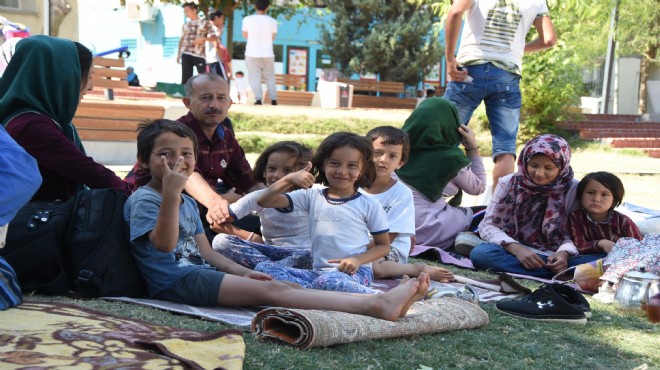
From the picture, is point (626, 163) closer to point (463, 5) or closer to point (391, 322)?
point (463, 5)

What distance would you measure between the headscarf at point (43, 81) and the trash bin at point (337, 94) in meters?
15.1

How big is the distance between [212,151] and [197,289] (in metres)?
1.59

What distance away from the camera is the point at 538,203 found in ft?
18.6

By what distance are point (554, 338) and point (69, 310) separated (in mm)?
1990

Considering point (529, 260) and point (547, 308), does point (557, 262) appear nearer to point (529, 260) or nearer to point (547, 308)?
point (529, 260)

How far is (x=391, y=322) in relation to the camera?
341cm

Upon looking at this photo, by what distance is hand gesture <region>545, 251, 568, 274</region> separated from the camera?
208 inches

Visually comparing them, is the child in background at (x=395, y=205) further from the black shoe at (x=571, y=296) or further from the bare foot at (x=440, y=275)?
the black shoe at (x=571, y=296)

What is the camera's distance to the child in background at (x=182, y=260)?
11.6 ft

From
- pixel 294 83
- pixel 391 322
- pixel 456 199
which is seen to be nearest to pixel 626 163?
pixel 456 199

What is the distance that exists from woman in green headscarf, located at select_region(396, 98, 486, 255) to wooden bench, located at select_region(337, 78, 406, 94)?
17850 mm

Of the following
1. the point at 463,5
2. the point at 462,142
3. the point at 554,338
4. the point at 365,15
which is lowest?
the point at 554,338

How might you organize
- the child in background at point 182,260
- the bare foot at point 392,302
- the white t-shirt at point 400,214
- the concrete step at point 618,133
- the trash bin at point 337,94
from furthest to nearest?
the trash bin at point 337,94, the concrete step at point 618,133, the white t-shirt at point 400,214, the child in background at point 182,260, the bare foot at point 392,302

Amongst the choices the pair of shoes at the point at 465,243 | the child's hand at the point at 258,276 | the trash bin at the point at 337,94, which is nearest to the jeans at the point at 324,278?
the child's hand at the point at 258,276
